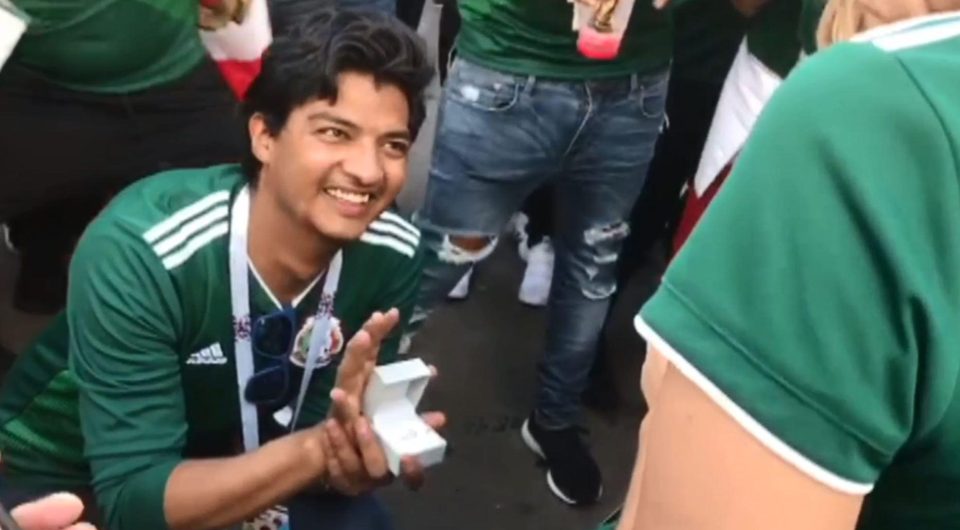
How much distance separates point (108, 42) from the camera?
5.42ft

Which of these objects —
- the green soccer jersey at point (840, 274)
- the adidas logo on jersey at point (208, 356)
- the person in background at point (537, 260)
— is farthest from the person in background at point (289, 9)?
the green soccer jersey at point (840, 274)

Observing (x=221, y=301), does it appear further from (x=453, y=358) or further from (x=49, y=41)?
(x=453, y=358)

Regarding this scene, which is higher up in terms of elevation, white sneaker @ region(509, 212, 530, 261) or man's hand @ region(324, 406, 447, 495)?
man's hand @ region(324, 406, 447, 495)

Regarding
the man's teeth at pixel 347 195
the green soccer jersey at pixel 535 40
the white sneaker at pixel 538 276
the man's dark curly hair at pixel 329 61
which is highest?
the man's dark curly hair at pixel 329 61

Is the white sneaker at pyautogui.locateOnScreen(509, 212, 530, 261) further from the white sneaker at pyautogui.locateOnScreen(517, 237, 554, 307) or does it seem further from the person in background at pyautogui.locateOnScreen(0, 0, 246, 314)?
the person in background at pyautogui.locateOnScreen(0, 0, 246, 314)

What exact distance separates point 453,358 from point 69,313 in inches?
40.6

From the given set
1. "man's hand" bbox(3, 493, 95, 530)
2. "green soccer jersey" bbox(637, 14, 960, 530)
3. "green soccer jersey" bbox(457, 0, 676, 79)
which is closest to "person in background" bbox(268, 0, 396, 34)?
"green soccer jersey" bbox(457, 0, 676, 79)

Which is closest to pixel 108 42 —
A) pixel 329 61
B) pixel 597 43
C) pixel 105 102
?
pixel 105 102

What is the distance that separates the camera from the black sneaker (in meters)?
1.95

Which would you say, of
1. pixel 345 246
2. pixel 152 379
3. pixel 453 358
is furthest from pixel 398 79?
pixel 453 358

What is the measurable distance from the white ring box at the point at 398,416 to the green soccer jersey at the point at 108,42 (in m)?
0.72

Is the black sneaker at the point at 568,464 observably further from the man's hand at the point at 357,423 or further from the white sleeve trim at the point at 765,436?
the white sleeve trim at the point at 765,436

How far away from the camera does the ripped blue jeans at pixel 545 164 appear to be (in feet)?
5.37

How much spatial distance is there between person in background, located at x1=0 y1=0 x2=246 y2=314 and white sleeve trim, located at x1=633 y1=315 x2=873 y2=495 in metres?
1.31
